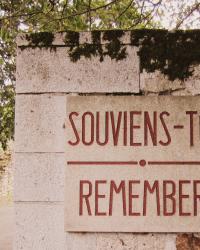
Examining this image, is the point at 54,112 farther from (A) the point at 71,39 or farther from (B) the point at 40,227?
(B) the point at 40,227

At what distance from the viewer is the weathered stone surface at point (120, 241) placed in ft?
8.66

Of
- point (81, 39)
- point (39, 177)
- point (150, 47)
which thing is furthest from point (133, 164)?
point (81, 39)

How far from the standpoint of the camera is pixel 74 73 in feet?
9.03

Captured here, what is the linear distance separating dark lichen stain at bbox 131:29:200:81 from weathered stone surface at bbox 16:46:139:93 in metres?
0.06

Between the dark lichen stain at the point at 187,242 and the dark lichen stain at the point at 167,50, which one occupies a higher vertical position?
the dark lichen stain at the point at 167,50

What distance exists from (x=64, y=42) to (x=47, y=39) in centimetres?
10

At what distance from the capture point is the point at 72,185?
267 cm

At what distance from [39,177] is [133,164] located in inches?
21.6

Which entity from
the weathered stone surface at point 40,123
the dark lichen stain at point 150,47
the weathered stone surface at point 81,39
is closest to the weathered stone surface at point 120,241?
the weathered stone surface at point 40,123

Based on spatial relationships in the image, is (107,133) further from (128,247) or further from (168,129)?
(128,247)

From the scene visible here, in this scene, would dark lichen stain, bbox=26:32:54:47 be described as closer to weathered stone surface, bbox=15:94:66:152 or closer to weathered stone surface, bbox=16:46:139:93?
weathered stone surface, bbox=16:46:139:93

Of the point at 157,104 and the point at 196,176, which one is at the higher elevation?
the point at 157,104

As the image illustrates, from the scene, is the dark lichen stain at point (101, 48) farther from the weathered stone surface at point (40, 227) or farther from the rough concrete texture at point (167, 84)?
the weathered stone surface at point (40, 227)

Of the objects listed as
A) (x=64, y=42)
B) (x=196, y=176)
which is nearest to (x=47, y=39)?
(x=64, y=42)
